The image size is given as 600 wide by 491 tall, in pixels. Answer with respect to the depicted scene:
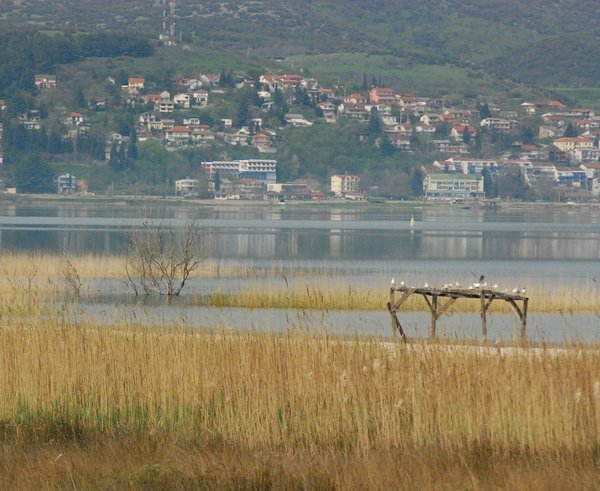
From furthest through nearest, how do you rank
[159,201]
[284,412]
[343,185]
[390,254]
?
1. [343,185]
2. [159,201]
3. [390,254]
4. [284,412]

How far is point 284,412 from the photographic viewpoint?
13375mm

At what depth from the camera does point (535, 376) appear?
13.1 meters

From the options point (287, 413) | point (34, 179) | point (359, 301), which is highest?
point (287, 413)

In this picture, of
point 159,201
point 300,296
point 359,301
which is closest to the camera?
point 359,301

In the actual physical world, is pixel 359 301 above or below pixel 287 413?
below

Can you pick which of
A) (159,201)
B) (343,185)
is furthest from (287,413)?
(343,185)

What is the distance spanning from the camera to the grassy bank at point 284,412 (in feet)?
37.6

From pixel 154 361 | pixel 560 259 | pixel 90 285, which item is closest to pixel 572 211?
pixel 560 259

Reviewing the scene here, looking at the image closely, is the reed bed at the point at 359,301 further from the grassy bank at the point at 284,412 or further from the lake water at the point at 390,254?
the grassy bank at the point at 284,412

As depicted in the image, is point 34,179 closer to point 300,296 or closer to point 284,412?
point 300,296

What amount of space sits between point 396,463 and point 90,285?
84.0 feet

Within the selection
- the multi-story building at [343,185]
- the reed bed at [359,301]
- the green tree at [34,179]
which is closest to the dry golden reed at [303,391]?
the reed bed at [359,301]

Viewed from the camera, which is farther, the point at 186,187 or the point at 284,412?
the point at 186,187

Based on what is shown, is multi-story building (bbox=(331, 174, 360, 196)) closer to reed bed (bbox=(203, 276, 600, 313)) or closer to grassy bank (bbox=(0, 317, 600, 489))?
reed bed (bbox=(203, 276, 600, 313))
